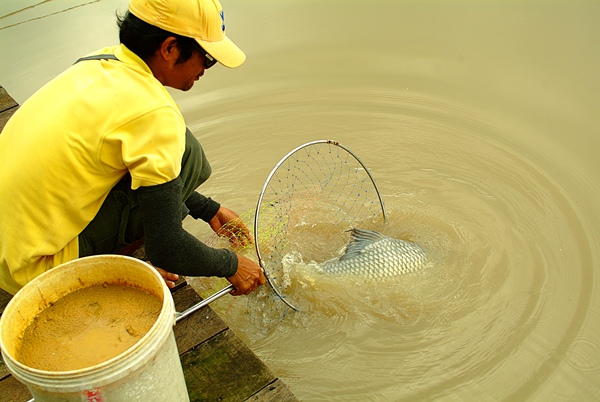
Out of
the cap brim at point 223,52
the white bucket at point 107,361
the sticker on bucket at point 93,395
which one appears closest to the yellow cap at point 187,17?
the cap brim at point 223,52

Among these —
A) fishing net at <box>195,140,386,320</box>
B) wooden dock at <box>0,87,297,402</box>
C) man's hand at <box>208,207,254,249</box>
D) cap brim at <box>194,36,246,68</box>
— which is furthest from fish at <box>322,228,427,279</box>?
cap brim at <box>194,36,246,68</box>

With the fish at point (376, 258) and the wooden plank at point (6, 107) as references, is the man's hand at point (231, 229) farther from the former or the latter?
the wooden plank at point (6, 107)

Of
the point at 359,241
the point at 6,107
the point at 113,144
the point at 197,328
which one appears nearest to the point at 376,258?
the point at 359,241

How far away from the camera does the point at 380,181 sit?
356 cm

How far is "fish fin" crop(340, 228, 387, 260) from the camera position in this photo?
2711 millimetres

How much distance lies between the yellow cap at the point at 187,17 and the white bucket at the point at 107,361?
0.71m

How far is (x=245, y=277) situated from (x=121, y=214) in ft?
1.65

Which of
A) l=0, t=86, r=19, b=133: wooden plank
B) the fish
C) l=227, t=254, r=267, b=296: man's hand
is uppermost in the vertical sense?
l=227, t=254, r=267, b=296: man's hand

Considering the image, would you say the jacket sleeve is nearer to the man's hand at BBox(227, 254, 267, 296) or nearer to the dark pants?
the man's hand at BBox(227, 254, 267, 296)

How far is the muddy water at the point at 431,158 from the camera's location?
2.50m

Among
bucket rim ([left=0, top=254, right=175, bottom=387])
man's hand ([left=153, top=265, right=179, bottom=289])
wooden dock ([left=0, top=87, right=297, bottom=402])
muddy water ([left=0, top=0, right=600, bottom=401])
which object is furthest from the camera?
muddy water ([left=0, top=0, right=600, bottom=401])

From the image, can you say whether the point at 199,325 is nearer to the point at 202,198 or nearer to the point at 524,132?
the point at 202,198

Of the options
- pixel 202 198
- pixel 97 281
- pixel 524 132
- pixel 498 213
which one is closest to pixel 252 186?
pixel 202 198

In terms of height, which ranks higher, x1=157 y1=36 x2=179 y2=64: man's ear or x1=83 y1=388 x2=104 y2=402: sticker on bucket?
x1=157 y1=36 x2=179 y2=64: man's ear
